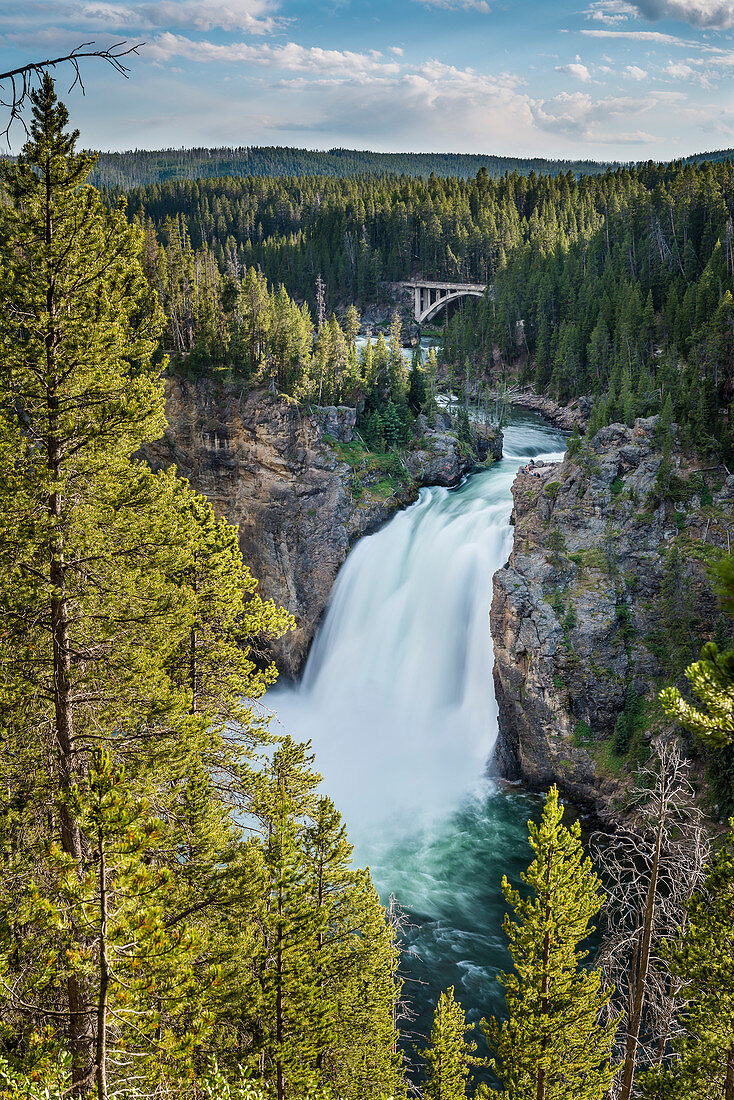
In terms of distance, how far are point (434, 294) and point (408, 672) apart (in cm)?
7982

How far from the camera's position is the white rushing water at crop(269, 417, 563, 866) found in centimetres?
3381

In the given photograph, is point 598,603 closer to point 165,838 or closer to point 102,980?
point 165,838

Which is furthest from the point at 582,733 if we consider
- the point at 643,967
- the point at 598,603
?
the point at 643,967

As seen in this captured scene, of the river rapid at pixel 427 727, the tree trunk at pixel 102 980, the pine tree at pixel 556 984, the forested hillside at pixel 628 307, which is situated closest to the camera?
the tree trunk at pixel 102 980

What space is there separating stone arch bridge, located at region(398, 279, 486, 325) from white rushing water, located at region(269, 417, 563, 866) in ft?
188

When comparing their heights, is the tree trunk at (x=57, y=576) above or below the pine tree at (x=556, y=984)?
above

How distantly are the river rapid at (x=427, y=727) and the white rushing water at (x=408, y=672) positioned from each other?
82 mm

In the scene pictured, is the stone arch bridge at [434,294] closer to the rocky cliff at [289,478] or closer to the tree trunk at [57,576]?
the rocky cliff at [289,478]

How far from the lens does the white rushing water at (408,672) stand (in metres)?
33.8

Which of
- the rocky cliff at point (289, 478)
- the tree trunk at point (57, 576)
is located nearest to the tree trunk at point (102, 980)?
the tree trunk at point (57, 576)

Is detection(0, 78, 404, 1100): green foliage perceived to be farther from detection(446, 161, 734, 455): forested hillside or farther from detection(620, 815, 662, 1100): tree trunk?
detection(446, 161, 734, 455): forested hillside

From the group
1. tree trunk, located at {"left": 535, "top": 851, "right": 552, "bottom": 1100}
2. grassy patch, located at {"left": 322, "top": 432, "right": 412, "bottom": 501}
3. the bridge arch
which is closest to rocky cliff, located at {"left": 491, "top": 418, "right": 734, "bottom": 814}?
grassy patch, located at {"left": 322, "top": 432, "right": 412, "bottom": 501}

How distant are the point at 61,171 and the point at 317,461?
124ft

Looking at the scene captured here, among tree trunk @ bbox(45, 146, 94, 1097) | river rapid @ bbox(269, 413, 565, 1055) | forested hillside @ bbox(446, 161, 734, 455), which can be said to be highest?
forested hillside @ bbox(446, 161, 734, 455)
